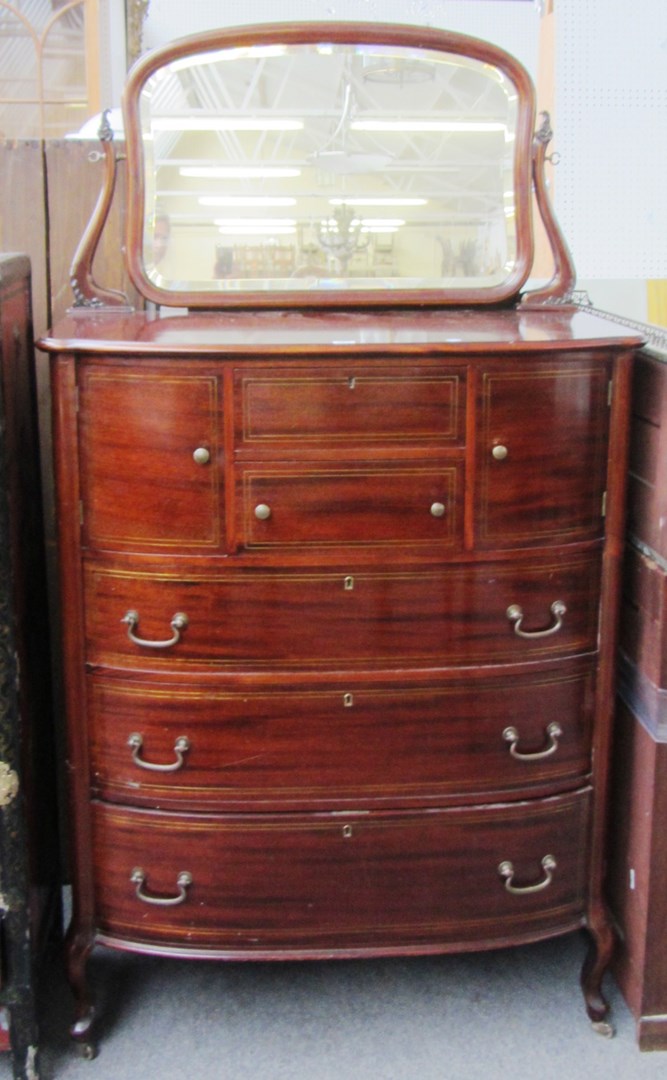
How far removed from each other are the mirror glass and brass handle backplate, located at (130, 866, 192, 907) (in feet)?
3.25

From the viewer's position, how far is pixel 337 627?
1727mm

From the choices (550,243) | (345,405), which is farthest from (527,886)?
(550,243)

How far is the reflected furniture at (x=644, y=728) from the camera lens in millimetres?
1800

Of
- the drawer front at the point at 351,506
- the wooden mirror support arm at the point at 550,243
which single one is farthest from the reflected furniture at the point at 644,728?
the drawer front at the point at 351,506

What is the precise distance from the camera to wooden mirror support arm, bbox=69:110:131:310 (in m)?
1.94

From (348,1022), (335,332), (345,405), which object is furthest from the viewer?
(348,1022)

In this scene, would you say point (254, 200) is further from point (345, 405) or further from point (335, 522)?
point (335, 522)

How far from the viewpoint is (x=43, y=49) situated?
3.28m

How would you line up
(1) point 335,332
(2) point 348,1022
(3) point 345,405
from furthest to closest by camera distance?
(2) point 348,1022
(1) point 335,332
(3) point 345,405

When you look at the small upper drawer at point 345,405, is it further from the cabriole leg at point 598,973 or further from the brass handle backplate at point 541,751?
the cabriole leg at point 598,973

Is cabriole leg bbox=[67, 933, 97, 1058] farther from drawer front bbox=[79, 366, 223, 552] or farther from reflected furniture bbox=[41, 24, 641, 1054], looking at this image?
drawer front bbox=[79, 366, 223, 552]

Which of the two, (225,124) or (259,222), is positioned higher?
(225,124)

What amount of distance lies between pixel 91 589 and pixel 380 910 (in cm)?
71

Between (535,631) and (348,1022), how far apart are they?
2.57 feet
